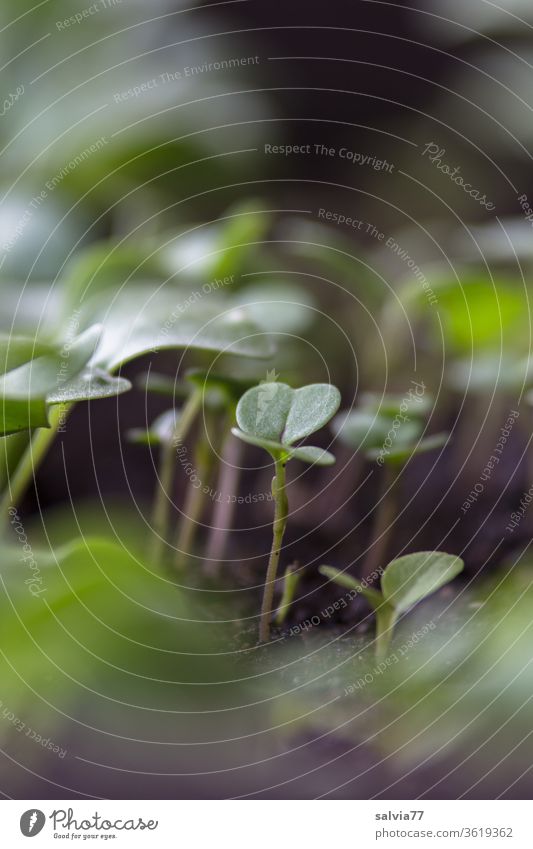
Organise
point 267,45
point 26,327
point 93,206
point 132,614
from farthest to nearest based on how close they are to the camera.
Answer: point 267,45 → point 93,206 → point 26,327 → point 132,614

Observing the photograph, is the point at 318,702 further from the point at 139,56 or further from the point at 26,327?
the point at 139,56

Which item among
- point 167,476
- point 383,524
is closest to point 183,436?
point 167,476

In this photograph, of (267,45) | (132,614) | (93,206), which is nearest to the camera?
(132,614)

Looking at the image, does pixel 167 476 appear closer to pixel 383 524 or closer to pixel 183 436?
pixel 183 436

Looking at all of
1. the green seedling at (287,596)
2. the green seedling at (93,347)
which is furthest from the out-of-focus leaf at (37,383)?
the green seedling at (287,596)

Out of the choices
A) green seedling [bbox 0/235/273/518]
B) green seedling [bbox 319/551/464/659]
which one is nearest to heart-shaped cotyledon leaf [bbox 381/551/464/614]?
green seedling [bbox 319/551/464/659]

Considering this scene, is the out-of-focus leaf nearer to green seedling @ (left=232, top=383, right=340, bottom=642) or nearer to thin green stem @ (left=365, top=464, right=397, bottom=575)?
green seedling @ (left=232, top=383, right=340, bottom=642)

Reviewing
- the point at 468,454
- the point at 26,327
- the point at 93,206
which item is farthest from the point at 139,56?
the point at 468,454
